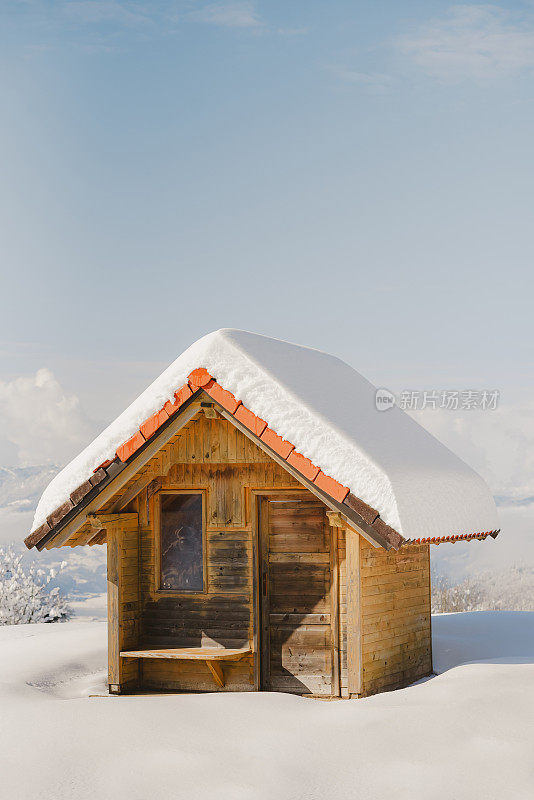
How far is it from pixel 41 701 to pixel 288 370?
491 centimetres

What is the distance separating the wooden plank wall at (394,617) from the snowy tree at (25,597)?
11.7 m

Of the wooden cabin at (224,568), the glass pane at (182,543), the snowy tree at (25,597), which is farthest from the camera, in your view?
the snowy tree at (25,597)

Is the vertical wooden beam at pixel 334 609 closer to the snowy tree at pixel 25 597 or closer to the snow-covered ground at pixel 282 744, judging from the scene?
the snow-covered ground at pixel 282 744

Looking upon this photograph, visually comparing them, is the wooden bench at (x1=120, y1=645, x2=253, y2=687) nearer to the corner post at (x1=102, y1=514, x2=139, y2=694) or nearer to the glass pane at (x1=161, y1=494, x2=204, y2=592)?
the corner post at (x1=102, y1=514, x2=139, y2=694)

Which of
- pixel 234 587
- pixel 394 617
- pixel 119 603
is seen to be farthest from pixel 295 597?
pixel 119 603

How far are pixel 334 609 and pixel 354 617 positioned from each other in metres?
0.58

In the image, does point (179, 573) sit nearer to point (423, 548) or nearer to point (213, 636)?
point (213, 636)

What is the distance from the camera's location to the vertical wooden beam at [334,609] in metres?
10.6

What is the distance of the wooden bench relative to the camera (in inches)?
414

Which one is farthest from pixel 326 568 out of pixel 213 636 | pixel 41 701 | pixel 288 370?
pixel 41 701

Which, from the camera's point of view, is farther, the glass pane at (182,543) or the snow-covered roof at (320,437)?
the glass pane at (182,543)

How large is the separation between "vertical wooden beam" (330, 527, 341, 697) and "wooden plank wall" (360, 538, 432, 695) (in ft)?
1.30

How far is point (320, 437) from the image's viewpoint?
9906 mm

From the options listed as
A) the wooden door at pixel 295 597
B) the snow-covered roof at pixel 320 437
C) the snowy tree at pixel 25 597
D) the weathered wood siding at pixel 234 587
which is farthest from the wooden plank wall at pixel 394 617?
the snowy tree at pixel 25 597
